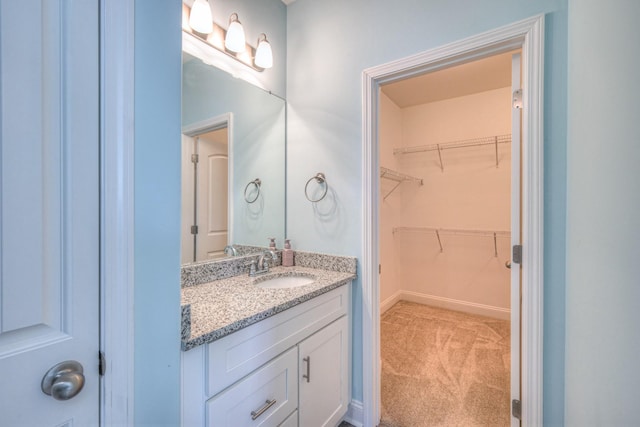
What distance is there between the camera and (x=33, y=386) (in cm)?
54

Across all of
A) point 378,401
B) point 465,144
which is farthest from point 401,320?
point 465,144

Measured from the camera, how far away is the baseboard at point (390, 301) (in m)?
3.26

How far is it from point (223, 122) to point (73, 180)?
44.1 inches

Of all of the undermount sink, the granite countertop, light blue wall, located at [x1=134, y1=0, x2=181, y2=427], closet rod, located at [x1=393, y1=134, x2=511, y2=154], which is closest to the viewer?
light blue wall, located at [x1=134, y1=0, x2=181, y2=427]

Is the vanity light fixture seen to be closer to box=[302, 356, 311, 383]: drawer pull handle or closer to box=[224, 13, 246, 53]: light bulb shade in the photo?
box=[224, 13, 246, 53]: light bulb shade

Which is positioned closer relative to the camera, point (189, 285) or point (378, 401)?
point (189, 285)

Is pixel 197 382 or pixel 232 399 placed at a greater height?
pixel 197 382

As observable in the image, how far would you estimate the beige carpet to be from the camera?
1.65m

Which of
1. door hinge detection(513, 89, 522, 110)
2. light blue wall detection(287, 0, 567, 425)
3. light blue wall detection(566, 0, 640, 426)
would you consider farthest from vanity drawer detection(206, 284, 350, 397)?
door hinge detection(513, 89, 522, 110)

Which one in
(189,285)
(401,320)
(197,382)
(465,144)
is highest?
(465,144)

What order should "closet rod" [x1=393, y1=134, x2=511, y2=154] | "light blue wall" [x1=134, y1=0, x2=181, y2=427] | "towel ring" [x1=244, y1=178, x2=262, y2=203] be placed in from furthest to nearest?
"closet rod" [x1=393, y1=134, x2=511, y2=154], "towel ring" [x1=244, y1=178, x2=262, y2=203], "light blue wall" [x1=134, y1=0, x2=181, y2=427]

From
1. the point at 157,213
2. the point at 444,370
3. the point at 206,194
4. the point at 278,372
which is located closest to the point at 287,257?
the point at 206,194

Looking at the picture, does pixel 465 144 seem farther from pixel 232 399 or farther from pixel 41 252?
pixel 41 252

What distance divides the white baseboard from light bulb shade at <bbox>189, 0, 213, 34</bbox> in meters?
3.02
